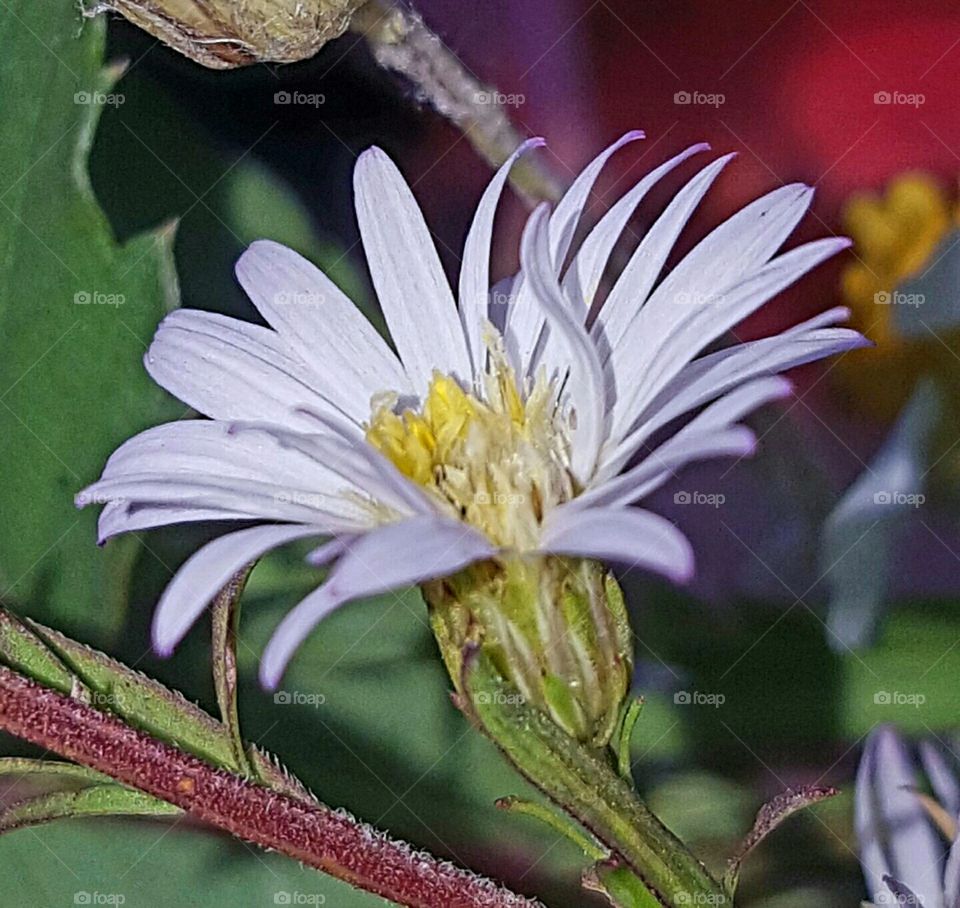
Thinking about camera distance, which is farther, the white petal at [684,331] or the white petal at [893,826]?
the white petal at [893,826]

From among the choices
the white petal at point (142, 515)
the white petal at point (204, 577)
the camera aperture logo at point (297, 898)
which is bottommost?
the camera aperture logo at point (297, 898)

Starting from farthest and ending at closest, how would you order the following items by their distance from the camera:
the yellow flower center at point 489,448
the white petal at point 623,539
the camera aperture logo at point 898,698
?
1. the camera aperture logo at point 898,698
2. the yellow flower center at point 489,448
3. the white petal at point 623,539

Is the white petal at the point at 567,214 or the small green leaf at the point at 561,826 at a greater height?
the white petal at the point at 567,214

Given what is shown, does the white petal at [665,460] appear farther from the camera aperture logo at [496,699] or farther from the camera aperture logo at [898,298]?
the camera aperture logo at [898,298]

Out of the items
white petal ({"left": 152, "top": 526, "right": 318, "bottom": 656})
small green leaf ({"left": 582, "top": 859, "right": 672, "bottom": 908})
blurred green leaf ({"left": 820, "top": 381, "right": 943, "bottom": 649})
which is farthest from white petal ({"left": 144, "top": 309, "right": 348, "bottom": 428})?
blurred green leaf ({"left": 820, "top": 381, "right": 943, "bottom": 649})

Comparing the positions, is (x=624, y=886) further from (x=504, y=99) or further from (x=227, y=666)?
(x=504, y=99)

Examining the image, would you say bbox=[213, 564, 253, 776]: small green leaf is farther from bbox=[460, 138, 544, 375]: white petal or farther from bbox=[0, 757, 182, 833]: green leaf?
bbox=[460, 138, 544, 375]: white petal

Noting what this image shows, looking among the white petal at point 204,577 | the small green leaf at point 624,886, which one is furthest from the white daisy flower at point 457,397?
the small green leaf at point 624,886

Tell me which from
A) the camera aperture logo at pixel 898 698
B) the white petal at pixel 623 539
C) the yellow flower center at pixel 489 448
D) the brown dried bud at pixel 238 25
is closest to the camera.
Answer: the white petal at pixel 623 539

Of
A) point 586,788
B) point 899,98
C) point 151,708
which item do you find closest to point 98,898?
point 151,708
